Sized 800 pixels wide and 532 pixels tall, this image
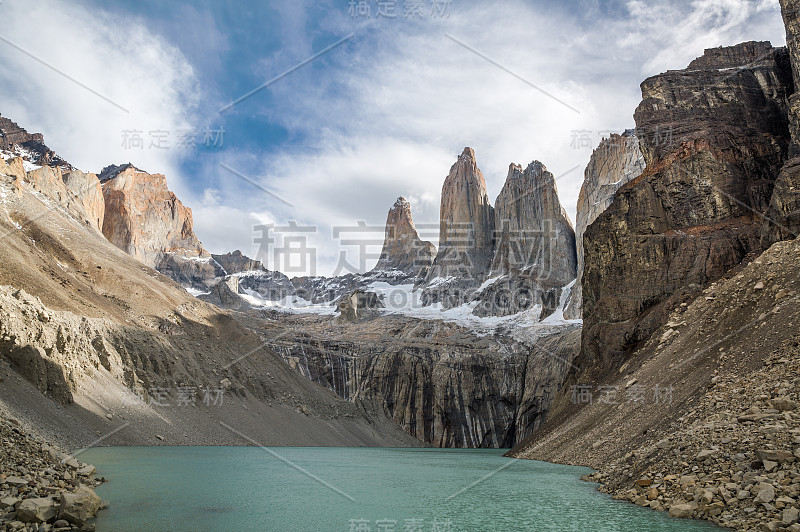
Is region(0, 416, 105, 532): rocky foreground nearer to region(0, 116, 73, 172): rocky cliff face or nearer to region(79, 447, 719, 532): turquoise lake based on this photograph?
region(79, 447, 719, 532): turquoise lake

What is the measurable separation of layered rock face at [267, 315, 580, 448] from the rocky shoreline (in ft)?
269

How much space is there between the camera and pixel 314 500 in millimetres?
22500

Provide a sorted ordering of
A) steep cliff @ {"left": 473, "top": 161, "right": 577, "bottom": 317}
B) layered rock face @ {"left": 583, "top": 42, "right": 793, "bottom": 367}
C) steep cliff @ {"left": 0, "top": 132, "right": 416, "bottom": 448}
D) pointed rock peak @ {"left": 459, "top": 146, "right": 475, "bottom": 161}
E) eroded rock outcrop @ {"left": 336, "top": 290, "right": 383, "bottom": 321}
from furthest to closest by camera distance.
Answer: pointed rock peak @ {"left": 459, "top": 146, "right": 475, "bottom": 161} < eroded rock outcrop @ {"left": 336, "top": 290, "right": 383, "bottom": 321} < steep cliff @ {"left": 473, "top": 161, "right": 577, "bottom": 317} < layered rock face @ {"left": 583, "top": 42, "right": 793, "bottom": 367} < steep cliff @ {"left": 0, "top": 132, "right": 416, "bottom": 448}

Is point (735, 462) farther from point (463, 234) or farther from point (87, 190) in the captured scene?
point (463, 234)

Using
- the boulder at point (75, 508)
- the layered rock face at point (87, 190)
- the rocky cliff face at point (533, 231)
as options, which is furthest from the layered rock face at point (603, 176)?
the layered rock face at point (87, 190)

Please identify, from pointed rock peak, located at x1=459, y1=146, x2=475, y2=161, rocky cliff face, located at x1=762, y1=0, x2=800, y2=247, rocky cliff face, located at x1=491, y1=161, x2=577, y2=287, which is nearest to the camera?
rocky cliff face, located at x1=762, y1=0, x2=800, y2=247

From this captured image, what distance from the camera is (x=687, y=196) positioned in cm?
5450

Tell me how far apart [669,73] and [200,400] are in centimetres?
6411

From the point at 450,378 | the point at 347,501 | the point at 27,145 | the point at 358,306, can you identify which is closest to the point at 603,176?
the point at 450,378

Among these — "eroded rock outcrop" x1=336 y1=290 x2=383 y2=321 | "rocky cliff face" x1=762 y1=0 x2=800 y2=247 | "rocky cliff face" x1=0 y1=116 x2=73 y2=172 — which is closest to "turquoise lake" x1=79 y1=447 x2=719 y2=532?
"rocky cliff face" x1=762 y1=0 x2=800 y2=247

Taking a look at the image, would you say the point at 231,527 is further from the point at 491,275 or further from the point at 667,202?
the point at 491,275

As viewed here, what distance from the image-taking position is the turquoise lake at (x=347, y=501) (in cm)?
1731

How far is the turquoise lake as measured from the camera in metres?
17.3

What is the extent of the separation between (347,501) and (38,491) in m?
11.0
